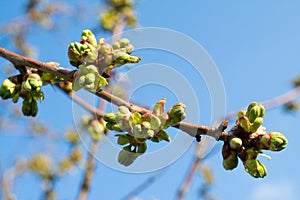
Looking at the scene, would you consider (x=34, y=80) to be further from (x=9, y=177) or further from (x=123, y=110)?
(x=9, y=177)

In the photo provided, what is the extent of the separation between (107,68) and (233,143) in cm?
51

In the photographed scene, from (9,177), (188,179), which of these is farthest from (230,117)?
(9,177)

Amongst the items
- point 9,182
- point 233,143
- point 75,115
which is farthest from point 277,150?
point 9,182

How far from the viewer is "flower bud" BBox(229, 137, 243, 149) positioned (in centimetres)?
122

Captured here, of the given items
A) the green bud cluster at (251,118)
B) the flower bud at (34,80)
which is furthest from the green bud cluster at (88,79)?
the green bud cluster at (251,118)

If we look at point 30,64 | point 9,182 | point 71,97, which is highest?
point 9,182

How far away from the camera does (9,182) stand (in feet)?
15.8

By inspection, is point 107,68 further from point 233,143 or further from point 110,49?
point 233,143

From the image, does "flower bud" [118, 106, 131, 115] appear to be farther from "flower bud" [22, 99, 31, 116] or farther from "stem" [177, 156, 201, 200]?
"stem" [177, 156, 201, 200]

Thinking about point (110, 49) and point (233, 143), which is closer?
point (233, 143)

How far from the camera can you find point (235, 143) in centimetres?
122

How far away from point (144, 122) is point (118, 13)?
3200 mm

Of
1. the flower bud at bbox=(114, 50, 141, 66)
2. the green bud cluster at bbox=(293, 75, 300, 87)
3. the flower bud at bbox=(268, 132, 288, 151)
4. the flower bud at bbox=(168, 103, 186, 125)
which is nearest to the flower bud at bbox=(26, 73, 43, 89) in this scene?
the flower bud at bbox=(114, 50, 141, 66)

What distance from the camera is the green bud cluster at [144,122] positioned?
3.93 feet
